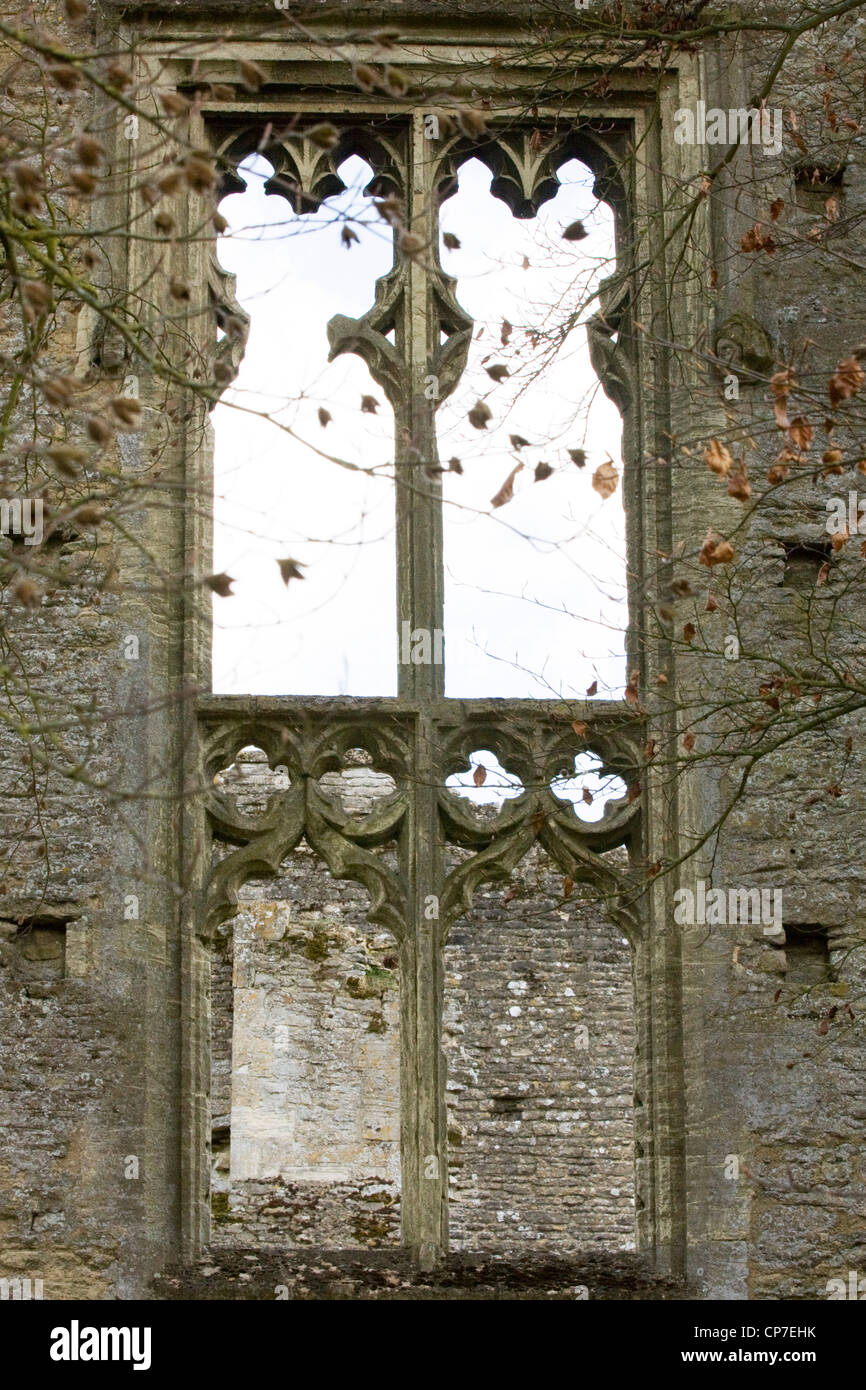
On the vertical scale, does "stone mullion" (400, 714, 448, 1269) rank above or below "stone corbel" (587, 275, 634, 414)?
below

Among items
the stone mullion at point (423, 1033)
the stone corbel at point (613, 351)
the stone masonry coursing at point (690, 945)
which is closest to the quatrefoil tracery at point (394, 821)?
the stone mullion at point (423, 1033)

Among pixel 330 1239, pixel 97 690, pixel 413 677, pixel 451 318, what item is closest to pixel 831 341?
pixel 451 318

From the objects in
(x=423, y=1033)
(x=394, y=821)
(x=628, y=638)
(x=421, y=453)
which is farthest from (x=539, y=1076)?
(x=421, y=453)

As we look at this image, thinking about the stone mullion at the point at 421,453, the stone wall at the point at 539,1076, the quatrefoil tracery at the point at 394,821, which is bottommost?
the stone wall at the point at 539,1076

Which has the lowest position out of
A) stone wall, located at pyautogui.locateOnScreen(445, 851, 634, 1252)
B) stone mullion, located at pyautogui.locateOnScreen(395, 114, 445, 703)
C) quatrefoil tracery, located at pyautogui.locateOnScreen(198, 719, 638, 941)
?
stone wall, located at pyautogui.locateOnScreen(445, 851, 634, 1252)

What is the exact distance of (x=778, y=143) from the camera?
374 inches

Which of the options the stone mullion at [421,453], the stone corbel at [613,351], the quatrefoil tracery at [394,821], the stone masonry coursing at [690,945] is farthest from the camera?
the stone corbel at [613,351]

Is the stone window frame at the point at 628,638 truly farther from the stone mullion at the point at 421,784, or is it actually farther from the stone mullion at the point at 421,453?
the stone mullion at the point at 421,453

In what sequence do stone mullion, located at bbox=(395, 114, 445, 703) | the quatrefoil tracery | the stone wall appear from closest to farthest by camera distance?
the quatrefoil tracery < stone mullion, located at bbox=(395, 114, 445, 703) < the stone wall

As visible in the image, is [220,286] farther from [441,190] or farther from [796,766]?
[796,766]

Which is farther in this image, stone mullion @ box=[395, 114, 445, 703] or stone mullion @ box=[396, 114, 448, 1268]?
stone mullion @ box=[395, 114, 445, 703]

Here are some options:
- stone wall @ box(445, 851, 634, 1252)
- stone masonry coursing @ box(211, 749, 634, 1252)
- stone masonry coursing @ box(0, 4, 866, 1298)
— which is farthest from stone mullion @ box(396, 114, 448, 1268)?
stone wall @ box(445, 851, 634, 1252)

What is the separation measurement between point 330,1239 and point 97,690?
21.7 feet

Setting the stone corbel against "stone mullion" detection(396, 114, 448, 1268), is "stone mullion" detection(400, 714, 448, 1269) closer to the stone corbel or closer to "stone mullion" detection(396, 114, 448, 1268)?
"stone mullion" detection(396, 114, 448, 1268)
